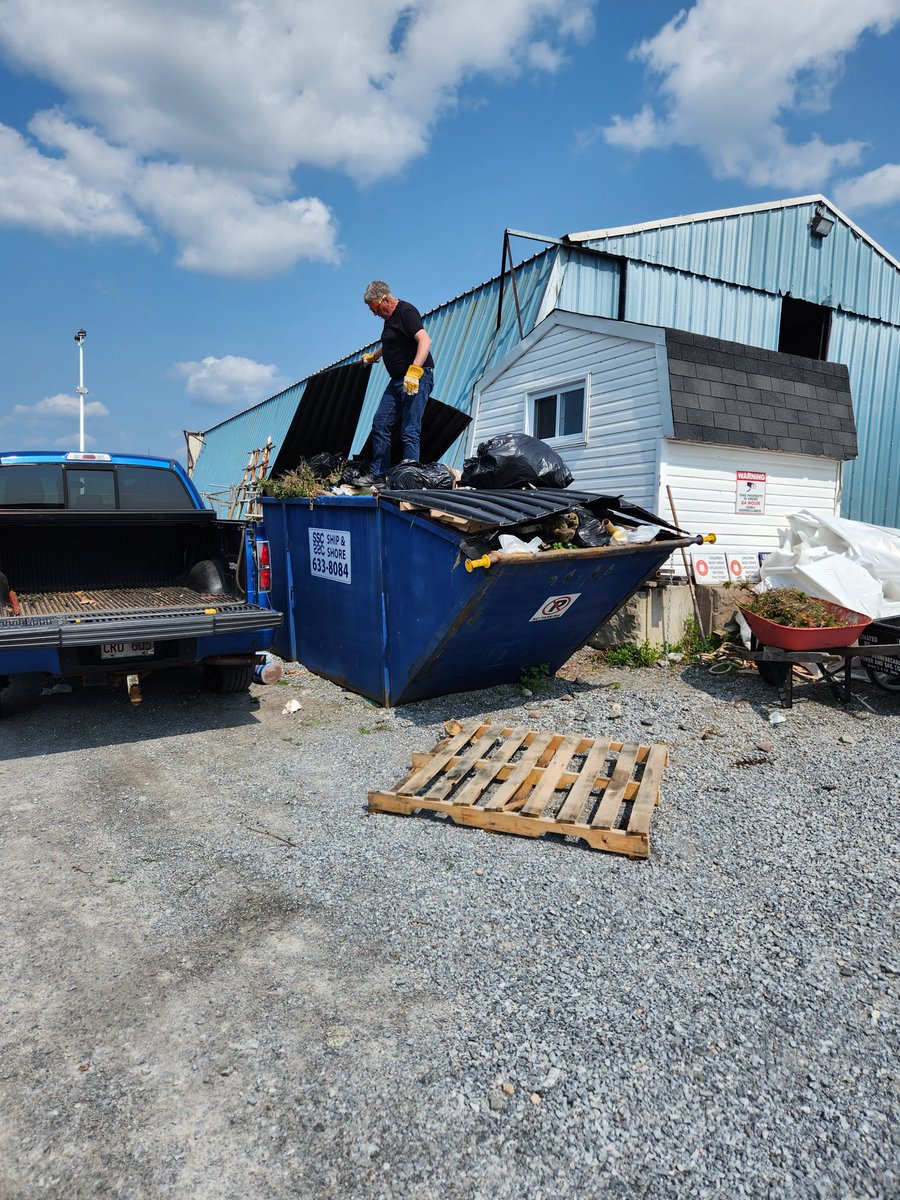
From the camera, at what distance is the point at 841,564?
631cm

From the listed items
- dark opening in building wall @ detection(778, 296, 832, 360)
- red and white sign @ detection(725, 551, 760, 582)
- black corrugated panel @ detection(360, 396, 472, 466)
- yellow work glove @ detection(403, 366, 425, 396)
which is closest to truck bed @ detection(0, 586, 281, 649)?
yellow work glove @ detection(403, 366, 425, 396)

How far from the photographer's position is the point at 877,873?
3221 mm

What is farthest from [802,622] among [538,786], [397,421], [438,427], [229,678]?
[438,427]

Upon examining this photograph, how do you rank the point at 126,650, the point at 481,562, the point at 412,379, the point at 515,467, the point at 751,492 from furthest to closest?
the point at 751,492
the point at 412,379
the point at 515,467
the point at 126,650
the point at 481,562

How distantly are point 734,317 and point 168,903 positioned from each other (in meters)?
13.4

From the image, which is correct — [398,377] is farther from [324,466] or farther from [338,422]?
[338,422]

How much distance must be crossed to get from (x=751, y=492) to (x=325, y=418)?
305 inches

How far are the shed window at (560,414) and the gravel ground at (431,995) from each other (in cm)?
620

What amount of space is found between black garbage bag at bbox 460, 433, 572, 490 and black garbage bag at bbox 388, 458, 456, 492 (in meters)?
0.31

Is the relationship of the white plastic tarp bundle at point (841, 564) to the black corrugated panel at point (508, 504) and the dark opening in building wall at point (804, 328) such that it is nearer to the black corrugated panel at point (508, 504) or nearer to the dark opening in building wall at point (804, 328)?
the black corrugated panel at point (508, 504)

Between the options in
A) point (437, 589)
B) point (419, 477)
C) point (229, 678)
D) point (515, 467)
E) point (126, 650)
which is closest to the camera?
point (126, 650)

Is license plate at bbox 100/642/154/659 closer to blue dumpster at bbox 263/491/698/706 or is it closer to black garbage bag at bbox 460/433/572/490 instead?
blue dumpster at bbox 263/491/698/706

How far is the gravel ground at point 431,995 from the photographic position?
1771 millimetres

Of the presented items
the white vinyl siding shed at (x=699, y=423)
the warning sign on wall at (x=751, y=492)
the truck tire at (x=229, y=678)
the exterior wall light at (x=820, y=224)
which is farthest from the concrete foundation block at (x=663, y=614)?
the exterior wall light at (x=820, y=224)
